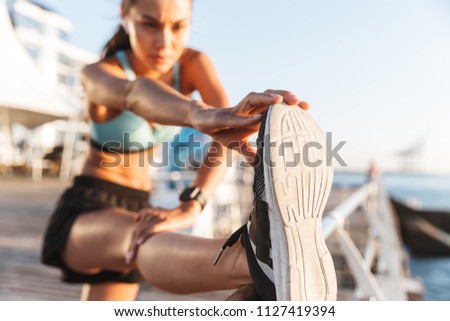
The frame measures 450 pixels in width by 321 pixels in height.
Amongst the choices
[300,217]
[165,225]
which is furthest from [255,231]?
[165,225]

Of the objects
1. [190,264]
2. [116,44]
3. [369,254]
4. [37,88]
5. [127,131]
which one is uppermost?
[37,88]

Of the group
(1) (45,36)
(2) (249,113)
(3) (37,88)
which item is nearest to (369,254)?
(2) (249,113)

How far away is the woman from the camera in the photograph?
831 millimetres

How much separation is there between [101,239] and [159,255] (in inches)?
8.7

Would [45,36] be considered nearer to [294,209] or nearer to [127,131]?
[127,131]

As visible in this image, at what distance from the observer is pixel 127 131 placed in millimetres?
1280

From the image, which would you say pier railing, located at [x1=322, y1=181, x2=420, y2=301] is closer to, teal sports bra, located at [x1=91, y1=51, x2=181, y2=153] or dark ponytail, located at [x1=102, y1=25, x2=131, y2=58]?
teal sports bra, located at [x1=91, y1=51, x2=181, y2=153]

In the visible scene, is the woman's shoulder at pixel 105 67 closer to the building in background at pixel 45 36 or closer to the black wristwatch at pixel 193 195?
the black wristwatch at pixel 193 195

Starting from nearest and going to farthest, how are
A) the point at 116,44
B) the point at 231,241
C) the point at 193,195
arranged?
the point at 231,241, the point at 193,195, the point at 116,44

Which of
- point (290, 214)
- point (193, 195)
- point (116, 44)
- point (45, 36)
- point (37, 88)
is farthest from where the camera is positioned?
point (45, 36)

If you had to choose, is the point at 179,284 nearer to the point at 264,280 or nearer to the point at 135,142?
the point at 264,280

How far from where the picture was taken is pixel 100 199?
1281mm

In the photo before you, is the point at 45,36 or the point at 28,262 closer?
the point at 28,262

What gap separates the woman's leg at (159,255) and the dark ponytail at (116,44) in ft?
1.49
